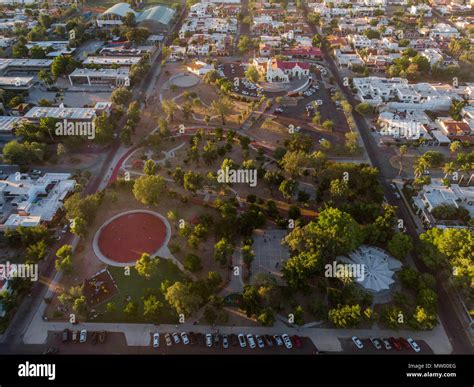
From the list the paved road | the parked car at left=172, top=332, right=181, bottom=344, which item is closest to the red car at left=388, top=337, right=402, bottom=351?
the paved road

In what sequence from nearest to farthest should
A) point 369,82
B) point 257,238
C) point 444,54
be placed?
1. point 257,238
2. point 369,82
3. point 444,54

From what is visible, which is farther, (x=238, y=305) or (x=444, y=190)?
(x=444, y=190)

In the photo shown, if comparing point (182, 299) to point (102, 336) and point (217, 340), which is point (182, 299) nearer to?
point (217, 340)

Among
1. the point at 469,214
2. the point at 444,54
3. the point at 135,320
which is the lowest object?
the point at 135,320

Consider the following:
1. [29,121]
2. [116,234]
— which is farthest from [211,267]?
[29,121]

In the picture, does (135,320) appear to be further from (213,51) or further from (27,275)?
(213,51)

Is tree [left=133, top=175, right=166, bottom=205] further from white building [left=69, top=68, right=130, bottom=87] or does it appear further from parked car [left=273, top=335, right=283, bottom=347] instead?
white building [left=69, top=68, right=130, bottom=87]
